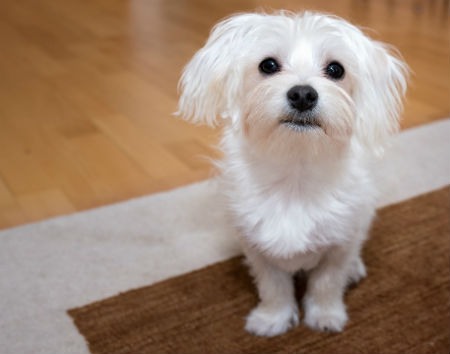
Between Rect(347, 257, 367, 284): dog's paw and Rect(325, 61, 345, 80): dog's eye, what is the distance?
45 cm

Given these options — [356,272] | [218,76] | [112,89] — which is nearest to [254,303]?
[356,272]

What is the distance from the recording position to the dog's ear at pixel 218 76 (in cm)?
117

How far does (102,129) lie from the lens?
87.7 inches

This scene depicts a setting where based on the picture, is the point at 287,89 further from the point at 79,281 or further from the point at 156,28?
the point at 156,28

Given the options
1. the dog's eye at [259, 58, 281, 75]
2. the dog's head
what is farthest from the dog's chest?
the dog's eye at [259, 58, 281, 75]

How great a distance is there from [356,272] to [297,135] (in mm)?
Answer: 473

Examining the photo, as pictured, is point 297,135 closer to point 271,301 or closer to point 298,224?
point 298,224

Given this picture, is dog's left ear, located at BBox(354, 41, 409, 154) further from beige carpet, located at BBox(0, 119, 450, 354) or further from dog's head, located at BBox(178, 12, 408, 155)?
beige carpet, located at BBox(0, 119, 450, 354)

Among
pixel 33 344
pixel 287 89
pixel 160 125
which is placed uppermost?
pixel 287 89

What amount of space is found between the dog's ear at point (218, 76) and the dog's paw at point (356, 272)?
451mm

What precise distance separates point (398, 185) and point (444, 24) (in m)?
2.13

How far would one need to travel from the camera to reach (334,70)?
113 cm

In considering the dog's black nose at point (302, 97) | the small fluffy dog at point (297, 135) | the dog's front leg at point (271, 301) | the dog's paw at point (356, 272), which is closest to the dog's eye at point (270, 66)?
the small fluffy dog at point (297, 135)

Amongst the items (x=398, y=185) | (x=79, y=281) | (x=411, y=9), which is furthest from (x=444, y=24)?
(x=79, y=281)
